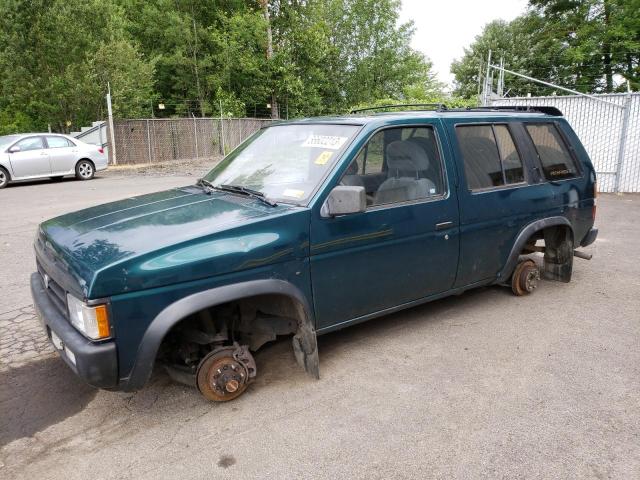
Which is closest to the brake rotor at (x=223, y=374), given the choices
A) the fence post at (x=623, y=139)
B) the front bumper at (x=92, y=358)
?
the front bumper at (x=92, y=358)

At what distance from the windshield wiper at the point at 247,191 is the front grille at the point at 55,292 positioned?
4.47 ft

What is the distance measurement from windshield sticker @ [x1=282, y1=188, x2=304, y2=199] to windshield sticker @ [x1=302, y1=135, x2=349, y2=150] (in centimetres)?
43

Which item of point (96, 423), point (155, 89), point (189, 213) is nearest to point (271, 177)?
point (189, 213)

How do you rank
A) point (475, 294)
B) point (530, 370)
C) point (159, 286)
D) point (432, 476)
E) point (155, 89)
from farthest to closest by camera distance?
point (155, 89), point (475, 294), point (530, 370), point (159, 286), point (432, 476)

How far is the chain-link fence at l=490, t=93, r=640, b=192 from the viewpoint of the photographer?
1162 centimetres

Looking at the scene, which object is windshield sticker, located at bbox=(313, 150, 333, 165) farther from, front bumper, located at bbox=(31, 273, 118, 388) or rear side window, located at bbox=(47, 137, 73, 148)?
rear side window, located at bbox=(47, 137, 73, 148)

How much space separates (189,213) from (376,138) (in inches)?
58.0

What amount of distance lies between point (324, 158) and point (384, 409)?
1.74m

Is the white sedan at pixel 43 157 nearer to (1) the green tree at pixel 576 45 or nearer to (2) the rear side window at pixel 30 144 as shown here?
(2) the rear side window at pixel 30 144

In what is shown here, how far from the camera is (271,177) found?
12.4ft

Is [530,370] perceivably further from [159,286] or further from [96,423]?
[96,423]

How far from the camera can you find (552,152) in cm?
500

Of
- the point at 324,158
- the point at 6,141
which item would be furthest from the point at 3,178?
the point at 324,158

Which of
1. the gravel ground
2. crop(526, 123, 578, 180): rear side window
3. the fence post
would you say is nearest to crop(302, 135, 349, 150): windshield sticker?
crop(526, 123, 578, 180): rear side window
